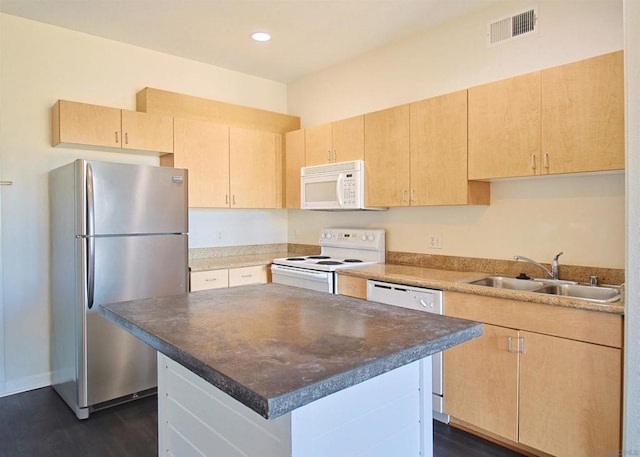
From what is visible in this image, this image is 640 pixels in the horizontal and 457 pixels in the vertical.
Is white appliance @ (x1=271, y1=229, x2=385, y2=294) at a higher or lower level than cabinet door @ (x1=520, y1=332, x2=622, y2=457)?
higher

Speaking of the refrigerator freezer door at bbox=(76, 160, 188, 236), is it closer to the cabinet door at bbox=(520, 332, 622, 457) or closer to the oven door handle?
the oven door handle

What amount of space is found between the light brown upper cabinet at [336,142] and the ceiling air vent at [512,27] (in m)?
1.11

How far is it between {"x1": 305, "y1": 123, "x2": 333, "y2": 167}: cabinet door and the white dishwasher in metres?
1.43

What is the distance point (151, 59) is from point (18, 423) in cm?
297

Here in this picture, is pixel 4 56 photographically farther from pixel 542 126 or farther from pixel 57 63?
pixel 542 126

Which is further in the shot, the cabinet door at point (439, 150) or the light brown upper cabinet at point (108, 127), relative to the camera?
the light brown upper cabinet at point (108, 127)

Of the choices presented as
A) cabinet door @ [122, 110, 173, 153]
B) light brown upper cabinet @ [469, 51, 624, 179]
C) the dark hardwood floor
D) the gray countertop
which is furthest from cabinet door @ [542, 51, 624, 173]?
cabinet door @ [122, 110, 173, 153]

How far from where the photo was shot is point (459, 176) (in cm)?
283

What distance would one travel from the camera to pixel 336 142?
3.71 metres

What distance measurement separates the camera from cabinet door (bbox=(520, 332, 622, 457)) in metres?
1.93

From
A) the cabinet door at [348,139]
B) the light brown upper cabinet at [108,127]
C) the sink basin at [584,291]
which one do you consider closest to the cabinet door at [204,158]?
the light brown upper cabinet at [108,127]

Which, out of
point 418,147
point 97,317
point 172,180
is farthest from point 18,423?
point 418,147

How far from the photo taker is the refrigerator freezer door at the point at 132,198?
274cm

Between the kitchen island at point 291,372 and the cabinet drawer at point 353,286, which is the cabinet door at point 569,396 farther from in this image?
the cabinet drawer at point 353,286
